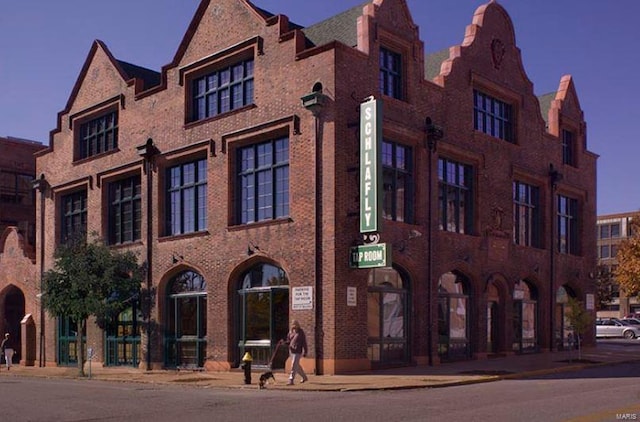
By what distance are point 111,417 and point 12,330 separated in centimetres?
2926

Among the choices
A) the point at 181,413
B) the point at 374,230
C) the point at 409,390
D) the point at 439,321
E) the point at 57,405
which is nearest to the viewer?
the point at 181,413

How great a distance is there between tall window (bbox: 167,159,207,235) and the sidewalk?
5337 mm

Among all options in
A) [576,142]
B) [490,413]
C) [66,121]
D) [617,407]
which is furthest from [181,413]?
[576,142]

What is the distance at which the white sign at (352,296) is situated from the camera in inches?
947

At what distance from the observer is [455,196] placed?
2950 centimetres

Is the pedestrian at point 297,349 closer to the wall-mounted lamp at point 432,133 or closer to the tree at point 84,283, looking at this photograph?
→ the wall-mounted lamp at point 432,133

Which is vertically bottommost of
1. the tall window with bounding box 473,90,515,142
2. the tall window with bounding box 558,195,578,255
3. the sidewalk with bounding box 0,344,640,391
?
the sidewalk with bounding box 0,344,640,391

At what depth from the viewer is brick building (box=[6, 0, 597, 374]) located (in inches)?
968

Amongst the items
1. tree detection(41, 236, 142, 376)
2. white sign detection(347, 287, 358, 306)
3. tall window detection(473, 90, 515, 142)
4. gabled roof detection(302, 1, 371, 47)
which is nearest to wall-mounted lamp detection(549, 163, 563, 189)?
tall window detection(473, 90, 515, 142)

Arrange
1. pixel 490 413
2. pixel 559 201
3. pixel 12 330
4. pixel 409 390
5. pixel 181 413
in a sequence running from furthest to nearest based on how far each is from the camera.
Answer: pixel 12 330 → pixel 559 201 → pixel 409 390 → pixel 181 413 → pixel 490 413

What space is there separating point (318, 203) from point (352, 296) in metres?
Result: 2.95

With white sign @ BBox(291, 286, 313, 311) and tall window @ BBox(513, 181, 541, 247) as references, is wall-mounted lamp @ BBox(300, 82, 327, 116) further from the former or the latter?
tall window @ BBox(513, 181, 541, 247)

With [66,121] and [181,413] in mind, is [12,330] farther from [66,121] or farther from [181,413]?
[181,413]

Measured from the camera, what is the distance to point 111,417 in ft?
48.4
